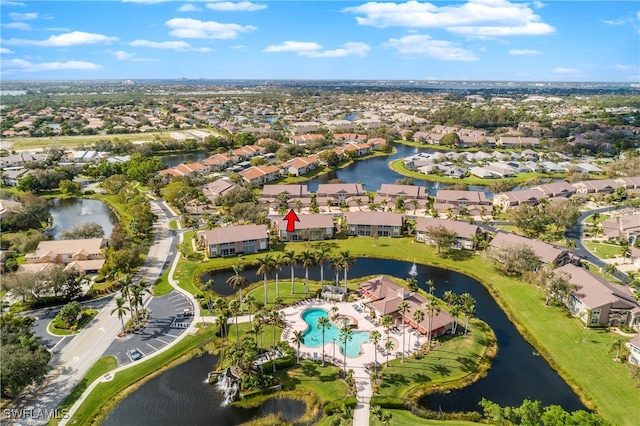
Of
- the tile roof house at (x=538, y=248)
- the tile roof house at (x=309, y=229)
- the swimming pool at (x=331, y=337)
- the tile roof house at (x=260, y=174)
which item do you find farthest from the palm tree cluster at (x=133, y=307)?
the tile roof house at (x=260, y=174)

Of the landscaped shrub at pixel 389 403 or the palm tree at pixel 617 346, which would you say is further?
the palm tree at pixel 617 346

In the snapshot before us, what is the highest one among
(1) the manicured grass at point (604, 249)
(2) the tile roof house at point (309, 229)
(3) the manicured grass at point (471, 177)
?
(3) the manicured grass at point (471, 177)

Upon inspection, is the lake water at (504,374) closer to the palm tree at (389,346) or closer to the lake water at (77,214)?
the palm tree at (389,346)

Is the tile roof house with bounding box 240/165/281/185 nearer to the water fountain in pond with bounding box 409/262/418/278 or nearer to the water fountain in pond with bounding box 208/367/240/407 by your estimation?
the water fountain in pond with bounding box 409/262/418/278

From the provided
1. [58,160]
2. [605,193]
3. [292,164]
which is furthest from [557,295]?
[58,160]

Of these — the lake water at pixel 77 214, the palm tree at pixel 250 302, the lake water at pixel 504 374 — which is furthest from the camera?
the lake water at pixel 77 214

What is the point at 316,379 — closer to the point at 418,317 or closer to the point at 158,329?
the point at 418,317

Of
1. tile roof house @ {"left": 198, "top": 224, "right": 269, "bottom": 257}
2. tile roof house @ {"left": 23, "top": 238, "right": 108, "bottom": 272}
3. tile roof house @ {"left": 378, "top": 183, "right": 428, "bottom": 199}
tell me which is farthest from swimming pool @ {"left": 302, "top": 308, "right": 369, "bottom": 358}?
tile roof house @ {"left": 378, "top": 183, "right": 428, "bottom": 199}
